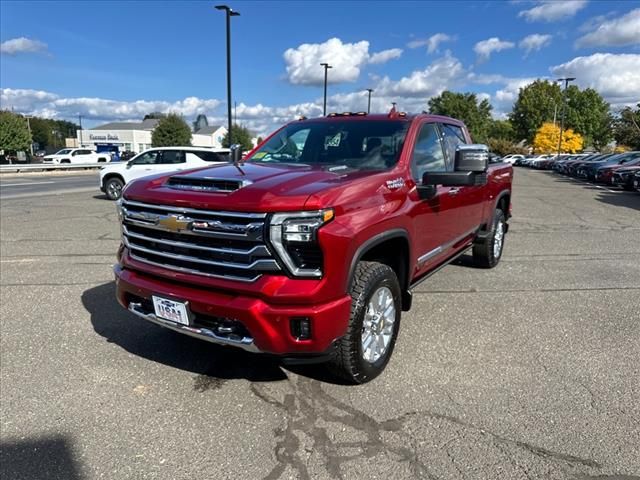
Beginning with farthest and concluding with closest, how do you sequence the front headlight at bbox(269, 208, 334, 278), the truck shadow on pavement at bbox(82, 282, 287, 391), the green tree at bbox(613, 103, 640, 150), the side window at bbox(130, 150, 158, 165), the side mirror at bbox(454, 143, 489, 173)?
the green tree at bbox(613, 103, 640, 150) < the side window at bbox(130, 150, 158, 165) < the side mirror at bbox(454, 143, 489, 173) < the truck shadow on pavement at bbox(82, 282, 287, 391) < the front headlight at bbox(269, 208, 334, 278)

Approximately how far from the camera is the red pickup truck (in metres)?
2.86

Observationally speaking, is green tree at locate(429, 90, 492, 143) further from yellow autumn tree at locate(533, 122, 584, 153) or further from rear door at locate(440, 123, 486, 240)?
rear door at locate(440, 123, 486, 240)

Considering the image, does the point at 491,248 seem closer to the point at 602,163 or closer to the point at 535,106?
the point at 602,163

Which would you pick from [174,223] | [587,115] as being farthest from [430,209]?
[587,115]

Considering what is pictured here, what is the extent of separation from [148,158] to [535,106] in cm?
8981

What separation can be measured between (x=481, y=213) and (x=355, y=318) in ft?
11.0

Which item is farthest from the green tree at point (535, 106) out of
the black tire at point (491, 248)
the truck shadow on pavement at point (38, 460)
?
the truck shadow on pavement at point (38, 460)

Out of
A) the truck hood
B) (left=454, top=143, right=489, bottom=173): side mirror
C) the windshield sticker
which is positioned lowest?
the truck hood

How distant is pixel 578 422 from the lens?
3070mm

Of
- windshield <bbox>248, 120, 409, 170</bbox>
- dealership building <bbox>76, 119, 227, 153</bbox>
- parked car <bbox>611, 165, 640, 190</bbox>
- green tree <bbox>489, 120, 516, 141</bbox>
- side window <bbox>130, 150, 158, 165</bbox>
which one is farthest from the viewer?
green tree <bbox>489, 120, 516, 141</bbox>

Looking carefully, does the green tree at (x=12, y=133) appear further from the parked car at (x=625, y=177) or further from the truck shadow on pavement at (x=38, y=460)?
the truck shadow on pavement at (x=38, y=460)

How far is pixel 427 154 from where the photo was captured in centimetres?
448

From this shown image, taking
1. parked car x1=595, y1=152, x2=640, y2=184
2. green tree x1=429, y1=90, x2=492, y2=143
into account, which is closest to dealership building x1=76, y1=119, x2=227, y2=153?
green tree x1=429, y1=90, x2=492, y2=143

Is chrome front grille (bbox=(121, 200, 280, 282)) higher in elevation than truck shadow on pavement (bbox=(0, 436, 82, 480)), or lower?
higher
